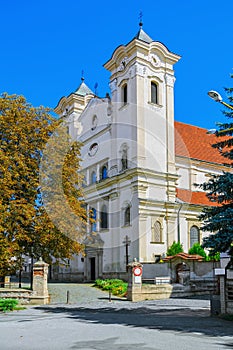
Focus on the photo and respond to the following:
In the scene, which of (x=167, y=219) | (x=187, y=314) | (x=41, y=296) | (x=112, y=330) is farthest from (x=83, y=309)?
(x=167, y=219)

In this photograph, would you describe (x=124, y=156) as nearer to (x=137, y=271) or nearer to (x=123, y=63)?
(x=123, y=63)

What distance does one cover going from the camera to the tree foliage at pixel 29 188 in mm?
21891

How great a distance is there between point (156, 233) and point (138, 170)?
503 cm

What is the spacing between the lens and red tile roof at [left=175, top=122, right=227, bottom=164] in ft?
132

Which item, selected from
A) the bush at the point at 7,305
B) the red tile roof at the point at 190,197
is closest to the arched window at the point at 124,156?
the red tile roof at the point at 190,197

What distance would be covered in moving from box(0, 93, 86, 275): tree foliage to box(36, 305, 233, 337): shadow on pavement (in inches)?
162

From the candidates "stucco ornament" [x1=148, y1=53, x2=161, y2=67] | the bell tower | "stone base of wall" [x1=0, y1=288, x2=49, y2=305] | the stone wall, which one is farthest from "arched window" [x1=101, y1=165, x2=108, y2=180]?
the stone wall

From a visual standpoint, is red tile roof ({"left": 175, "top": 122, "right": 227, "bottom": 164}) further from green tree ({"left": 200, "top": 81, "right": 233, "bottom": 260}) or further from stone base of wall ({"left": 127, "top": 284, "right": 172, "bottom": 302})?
green tree ({"left": 200, "top": 81, "right": 233, "bottom": 260})

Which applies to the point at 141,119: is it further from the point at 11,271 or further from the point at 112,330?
the point at 112,330

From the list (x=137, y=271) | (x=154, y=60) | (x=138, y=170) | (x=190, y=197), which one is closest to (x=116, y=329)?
(x=137, y=271)

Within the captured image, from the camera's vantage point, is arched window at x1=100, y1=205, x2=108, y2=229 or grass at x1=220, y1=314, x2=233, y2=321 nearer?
grass at x1=220, y1=314, x2=233, y2=321

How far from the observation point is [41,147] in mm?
24188

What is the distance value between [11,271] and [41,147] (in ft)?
22.1

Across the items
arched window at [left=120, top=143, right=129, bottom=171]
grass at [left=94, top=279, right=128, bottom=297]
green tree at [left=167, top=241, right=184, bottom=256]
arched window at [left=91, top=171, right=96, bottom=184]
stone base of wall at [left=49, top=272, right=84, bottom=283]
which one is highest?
arched window at [left=120, top=143, right=129, bottom=171]
